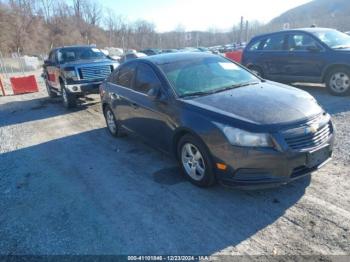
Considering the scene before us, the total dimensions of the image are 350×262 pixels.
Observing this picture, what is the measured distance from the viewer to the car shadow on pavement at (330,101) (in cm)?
683

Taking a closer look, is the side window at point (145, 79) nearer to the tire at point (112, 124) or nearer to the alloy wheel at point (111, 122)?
the tire at point (112, 124)

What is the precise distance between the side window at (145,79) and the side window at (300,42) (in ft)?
18.6

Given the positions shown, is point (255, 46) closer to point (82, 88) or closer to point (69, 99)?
point (82, 88)

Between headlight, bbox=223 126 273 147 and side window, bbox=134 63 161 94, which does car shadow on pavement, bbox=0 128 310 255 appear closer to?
headlight, bbox=223 126 273 147

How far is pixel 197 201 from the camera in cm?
359

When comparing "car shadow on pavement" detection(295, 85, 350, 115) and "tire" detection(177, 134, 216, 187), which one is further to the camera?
"car shadow on pavement" detection(295, 85, 350, 115)

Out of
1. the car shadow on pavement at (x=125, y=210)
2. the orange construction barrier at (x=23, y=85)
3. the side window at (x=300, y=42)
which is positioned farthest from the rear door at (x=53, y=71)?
the side window at (x=300, y=42)

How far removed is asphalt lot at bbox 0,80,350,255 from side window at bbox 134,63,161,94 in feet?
3.88

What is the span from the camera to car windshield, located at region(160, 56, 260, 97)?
4.20 meters

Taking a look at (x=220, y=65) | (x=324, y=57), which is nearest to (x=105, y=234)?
(x=220, y=65)

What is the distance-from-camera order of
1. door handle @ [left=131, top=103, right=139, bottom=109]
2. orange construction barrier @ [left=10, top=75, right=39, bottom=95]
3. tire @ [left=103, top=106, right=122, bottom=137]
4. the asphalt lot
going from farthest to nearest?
orange construction barrier @ [left=10, top=75, right=39, bottom=95]
tire @ [left=103, top=106, right=122, bottom=137]
door handle @ [left=131, top=103, right=139, bottom=109]
the asphalt lot

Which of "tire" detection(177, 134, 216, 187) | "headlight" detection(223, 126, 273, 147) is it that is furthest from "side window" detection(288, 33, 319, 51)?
"headlight" detection(223, 126, 273, 147)

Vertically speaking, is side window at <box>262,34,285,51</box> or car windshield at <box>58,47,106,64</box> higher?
side window at <box>262,34,285,51</box>

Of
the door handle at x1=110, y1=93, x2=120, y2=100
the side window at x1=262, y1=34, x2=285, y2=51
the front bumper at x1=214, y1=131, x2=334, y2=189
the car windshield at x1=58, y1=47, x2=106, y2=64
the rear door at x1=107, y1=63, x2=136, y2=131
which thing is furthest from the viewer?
the car windshield at x1=58, y1=47, x2=106, y2=64
